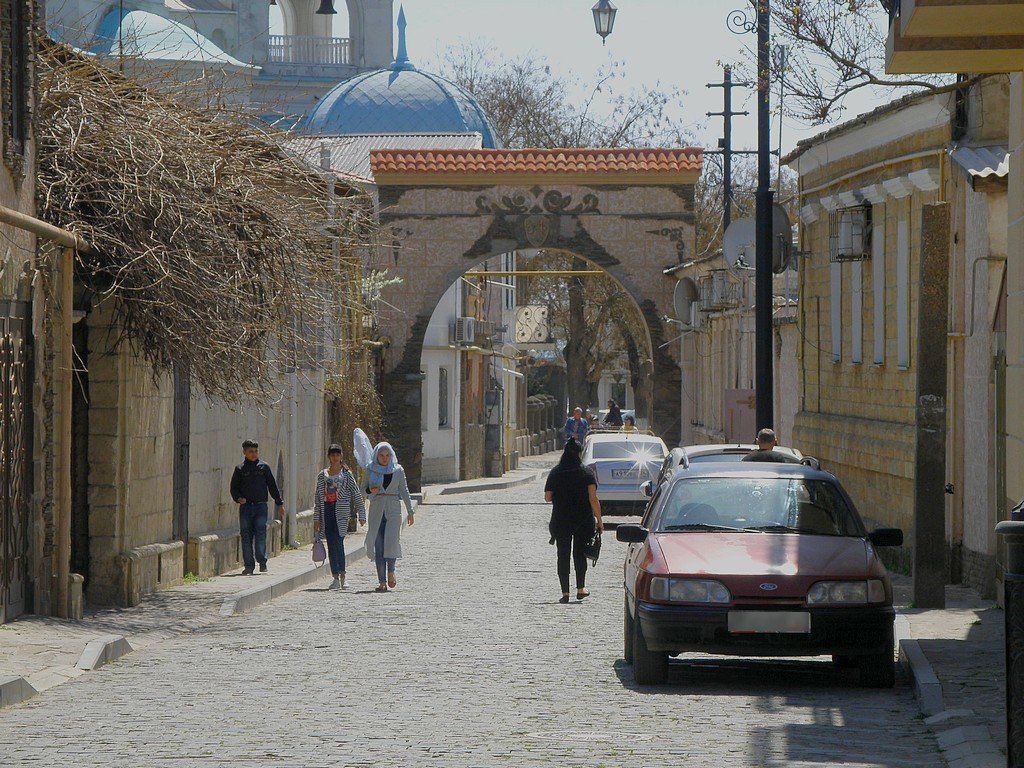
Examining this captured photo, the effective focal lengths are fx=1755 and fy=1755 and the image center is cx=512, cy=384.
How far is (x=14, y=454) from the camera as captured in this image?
13367 millimetres

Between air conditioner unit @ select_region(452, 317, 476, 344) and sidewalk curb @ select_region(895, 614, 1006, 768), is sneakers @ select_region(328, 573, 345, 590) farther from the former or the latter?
air conditioner unit @ select_region(452, 317, 476, 344)

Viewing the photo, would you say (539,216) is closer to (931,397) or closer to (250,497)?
(250,497)

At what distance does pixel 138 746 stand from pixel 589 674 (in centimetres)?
377

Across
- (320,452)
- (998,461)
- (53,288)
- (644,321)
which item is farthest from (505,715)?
(644,321)

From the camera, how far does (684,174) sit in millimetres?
39406

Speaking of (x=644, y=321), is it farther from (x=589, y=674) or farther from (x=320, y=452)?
(x=589, y=674)

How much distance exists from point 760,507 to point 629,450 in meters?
18.7

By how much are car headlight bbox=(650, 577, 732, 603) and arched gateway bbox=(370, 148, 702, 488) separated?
29189 millimetres

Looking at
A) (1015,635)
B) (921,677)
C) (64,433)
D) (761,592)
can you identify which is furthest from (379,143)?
(1015,635)

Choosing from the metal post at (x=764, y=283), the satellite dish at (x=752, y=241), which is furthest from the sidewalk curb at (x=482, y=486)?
the metal post at (x=764, y=283)

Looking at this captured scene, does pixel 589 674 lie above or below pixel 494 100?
below

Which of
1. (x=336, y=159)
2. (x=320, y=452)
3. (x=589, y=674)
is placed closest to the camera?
(x=589, y=674)

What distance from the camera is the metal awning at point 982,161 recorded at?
50.4 ft

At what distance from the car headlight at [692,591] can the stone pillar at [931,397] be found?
4334mm
